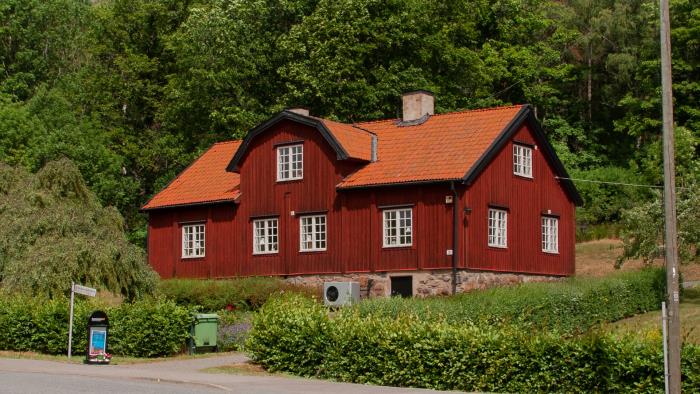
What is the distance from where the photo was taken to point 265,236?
138 ft

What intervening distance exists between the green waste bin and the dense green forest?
24325 millimetres

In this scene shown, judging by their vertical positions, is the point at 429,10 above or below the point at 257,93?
above

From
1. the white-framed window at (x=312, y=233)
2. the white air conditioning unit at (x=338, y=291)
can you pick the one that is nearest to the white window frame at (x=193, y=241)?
the white-framed window at (x=312, y=233)

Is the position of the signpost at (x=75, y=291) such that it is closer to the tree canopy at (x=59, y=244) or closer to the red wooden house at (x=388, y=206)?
the tree canopy at (x=59, y=244)

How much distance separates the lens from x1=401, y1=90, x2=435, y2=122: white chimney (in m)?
42.8

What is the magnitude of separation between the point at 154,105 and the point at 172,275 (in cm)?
2120

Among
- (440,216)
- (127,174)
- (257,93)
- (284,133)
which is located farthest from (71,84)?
(440,216)

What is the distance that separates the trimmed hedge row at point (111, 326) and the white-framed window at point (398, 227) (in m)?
11.2

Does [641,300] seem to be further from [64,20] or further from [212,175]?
[64,20]

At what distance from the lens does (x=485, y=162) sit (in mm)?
37625

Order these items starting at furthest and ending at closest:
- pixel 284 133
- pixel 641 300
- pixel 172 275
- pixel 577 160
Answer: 1. pixel 577 160
2. pixel 172 275
3. pixel 284 133
4. pixel 641 300

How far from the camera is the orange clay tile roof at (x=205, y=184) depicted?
145 feet

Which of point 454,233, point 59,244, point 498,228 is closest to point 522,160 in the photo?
point 498,228

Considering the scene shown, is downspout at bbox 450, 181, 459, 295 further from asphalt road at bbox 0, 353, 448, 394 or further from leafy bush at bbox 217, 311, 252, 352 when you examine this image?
asphalt road at bbox 0, 353, 448, 394
